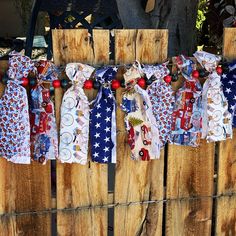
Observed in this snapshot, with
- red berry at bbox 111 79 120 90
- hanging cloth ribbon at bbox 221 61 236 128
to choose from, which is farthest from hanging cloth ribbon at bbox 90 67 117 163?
hanging cloth ribbon at bbox 221 61 236 128

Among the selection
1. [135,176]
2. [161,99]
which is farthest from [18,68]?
[135,176]

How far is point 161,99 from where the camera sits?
7.58ft

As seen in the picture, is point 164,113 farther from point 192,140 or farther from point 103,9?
point 103,9

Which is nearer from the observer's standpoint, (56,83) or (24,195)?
(56,83)

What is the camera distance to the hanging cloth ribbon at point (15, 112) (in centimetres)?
215

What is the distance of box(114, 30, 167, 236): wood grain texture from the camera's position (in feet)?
7.50

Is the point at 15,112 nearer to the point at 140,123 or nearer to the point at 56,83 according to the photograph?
the point at 56,83

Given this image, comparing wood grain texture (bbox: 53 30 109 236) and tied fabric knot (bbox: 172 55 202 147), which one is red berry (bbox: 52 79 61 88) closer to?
wood grain texture (bbox: 53 30 109 236)

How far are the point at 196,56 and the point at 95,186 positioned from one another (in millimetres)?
814

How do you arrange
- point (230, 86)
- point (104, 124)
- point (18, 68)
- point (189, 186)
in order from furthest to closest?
point (189, 186) → point (230, 86) → point (104, 124) → point (18, 68)

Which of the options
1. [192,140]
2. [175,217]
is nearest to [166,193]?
[175,217]

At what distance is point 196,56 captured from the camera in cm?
234

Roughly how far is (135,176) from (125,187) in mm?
76

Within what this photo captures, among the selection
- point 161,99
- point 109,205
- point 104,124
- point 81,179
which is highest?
point 161,99
